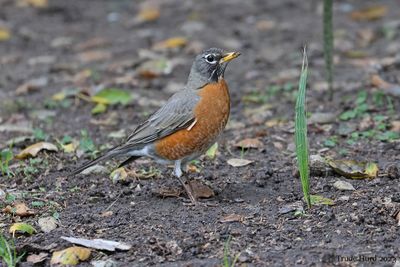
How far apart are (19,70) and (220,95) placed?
4656 mm

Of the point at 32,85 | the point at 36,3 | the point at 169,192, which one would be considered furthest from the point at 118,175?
the point at 36,3

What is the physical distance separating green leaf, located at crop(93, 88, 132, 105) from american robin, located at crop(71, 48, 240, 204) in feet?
7.34

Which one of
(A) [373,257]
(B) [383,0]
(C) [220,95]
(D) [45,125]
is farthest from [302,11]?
(A) [373,257]

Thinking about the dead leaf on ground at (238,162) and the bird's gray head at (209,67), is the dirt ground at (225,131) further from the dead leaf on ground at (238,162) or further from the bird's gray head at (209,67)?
the bird's gray head at (209,67)

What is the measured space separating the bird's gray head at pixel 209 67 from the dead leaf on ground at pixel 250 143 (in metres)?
0.91

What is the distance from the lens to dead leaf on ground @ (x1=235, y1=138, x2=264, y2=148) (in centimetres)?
704

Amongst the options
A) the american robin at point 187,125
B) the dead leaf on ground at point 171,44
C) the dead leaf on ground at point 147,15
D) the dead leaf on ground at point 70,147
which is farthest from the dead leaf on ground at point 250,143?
the dead leaf on ground at point 147,15

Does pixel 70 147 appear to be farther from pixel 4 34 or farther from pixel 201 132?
pixel 4 34

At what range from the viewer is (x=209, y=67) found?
639 centimetres

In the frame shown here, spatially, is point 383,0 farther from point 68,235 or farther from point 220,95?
point 68,235

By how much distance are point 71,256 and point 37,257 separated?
0.24 m

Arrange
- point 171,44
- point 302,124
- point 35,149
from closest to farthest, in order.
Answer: point 302,124 < point 35,149 < point 171,44

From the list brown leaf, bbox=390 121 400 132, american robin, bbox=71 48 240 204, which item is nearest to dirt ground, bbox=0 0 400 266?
brown leaf, bbox=390 121 400 132

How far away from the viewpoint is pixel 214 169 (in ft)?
21.9
